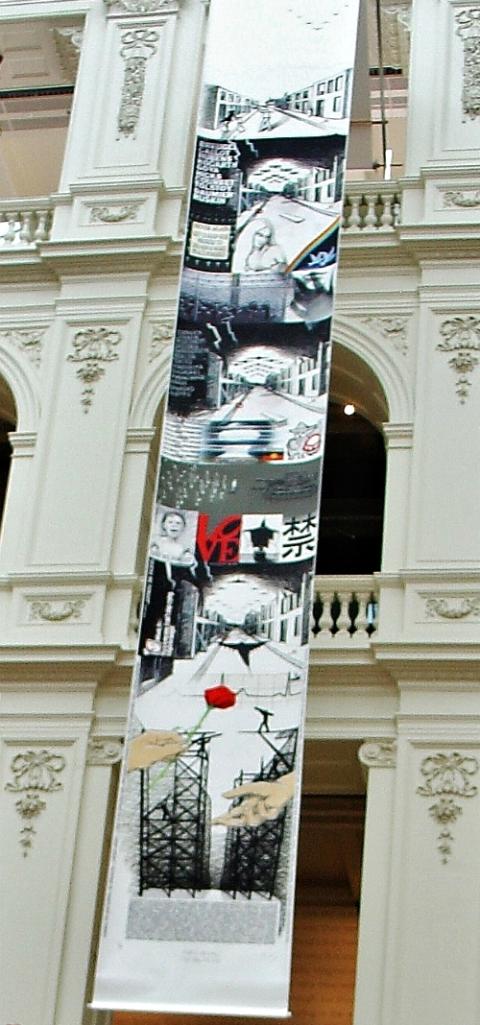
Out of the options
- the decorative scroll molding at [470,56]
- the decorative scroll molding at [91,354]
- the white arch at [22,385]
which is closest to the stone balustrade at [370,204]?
the decorative scroll molding at [470,56]

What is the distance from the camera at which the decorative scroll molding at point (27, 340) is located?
16.9 meters

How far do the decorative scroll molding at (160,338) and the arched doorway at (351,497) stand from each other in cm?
242

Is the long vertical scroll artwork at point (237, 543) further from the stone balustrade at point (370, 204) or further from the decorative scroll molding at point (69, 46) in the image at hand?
the decorative scroll molding at point (69, 46)

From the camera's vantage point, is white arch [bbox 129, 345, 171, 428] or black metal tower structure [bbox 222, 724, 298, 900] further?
white arch [bbox 129, 345, 171, 428]

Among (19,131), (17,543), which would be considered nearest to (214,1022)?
(17,543)

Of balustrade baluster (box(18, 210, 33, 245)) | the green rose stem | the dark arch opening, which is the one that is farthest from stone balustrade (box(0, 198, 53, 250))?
the green rose stem

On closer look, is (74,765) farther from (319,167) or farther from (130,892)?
(319,167)

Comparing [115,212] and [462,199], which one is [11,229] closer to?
[115,212]

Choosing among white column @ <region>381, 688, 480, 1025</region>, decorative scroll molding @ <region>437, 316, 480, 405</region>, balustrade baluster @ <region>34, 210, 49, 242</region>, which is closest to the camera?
white column @ <region>381, 688, 480, 1025</region>

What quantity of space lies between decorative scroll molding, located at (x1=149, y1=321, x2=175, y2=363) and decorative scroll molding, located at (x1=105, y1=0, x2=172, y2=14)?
383 centimetres

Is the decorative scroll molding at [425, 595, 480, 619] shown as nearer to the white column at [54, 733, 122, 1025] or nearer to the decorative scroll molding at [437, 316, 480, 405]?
the decorative scroll molding at [437, 316, 480, 405]

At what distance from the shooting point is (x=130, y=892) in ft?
42.8

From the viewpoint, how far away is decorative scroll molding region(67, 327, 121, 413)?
16312 mm

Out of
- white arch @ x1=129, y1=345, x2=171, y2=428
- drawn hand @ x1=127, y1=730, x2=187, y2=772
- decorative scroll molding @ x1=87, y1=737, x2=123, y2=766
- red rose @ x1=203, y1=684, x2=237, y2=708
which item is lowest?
drawn hand @ x1=127, y1=730, x2=187, y2=772
